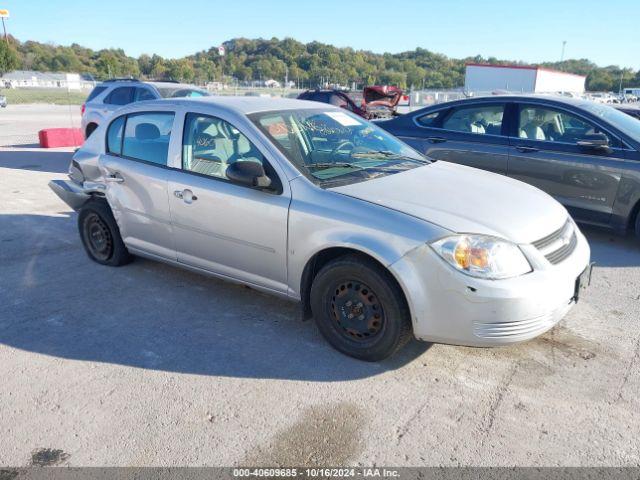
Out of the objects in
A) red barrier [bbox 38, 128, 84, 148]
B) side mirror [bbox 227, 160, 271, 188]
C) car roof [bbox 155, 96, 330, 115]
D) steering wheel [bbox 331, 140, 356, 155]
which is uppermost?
car roof [bbox 155, 96, 330, 115]

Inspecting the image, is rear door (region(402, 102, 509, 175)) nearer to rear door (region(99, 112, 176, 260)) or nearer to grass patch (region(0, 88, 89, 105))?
rear door (region(99, 112, 176, 260))

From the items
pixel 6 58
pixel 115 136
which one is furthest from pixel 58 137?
pixel 6 58

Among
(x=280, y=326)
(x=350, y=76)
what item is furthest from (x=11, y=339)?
(x=350, y=76)

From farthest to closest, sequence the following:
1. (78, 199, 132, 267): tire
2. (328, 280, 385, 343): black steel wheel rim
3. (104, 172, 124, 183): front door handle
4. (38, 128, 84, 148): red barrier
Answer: (38, 128, 84, 148): red barrier
(78, 199, 132, 267): tire
(104, 172, 124, 183): front door handle
(328, 280, 385, 343): black steel wheel rim

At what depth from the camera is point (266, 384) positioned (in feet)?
10.4

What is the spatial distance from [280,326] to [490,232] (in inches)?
65.6

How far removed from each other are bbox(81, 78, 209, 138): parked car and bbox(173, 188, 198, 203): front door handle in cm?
787

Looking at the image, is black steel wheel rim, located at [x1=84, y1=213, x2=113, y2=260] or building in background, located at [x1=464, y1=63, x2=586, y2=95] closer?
black steel wheel rim, located at [x1=84, y1=213, x2=113, y2=260]

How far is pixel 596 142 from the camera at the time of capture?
561cm

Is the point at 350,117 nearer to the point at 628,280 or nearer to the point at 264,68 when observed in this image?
the point at 628,280

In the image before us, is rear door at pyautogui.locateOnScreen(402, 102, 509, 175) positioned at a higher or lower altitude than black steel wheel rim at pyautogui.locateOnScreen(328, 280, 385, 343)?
higher

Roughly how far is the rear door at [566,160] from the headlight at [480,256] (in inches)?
130

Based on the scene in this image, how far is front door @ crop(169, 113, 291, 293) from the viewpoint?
11.8 feet

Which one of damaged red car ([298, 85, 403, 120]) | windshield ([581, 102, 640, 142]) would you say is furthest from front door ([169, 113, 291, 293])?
damaged red car ([298, 85, 403, 120])
